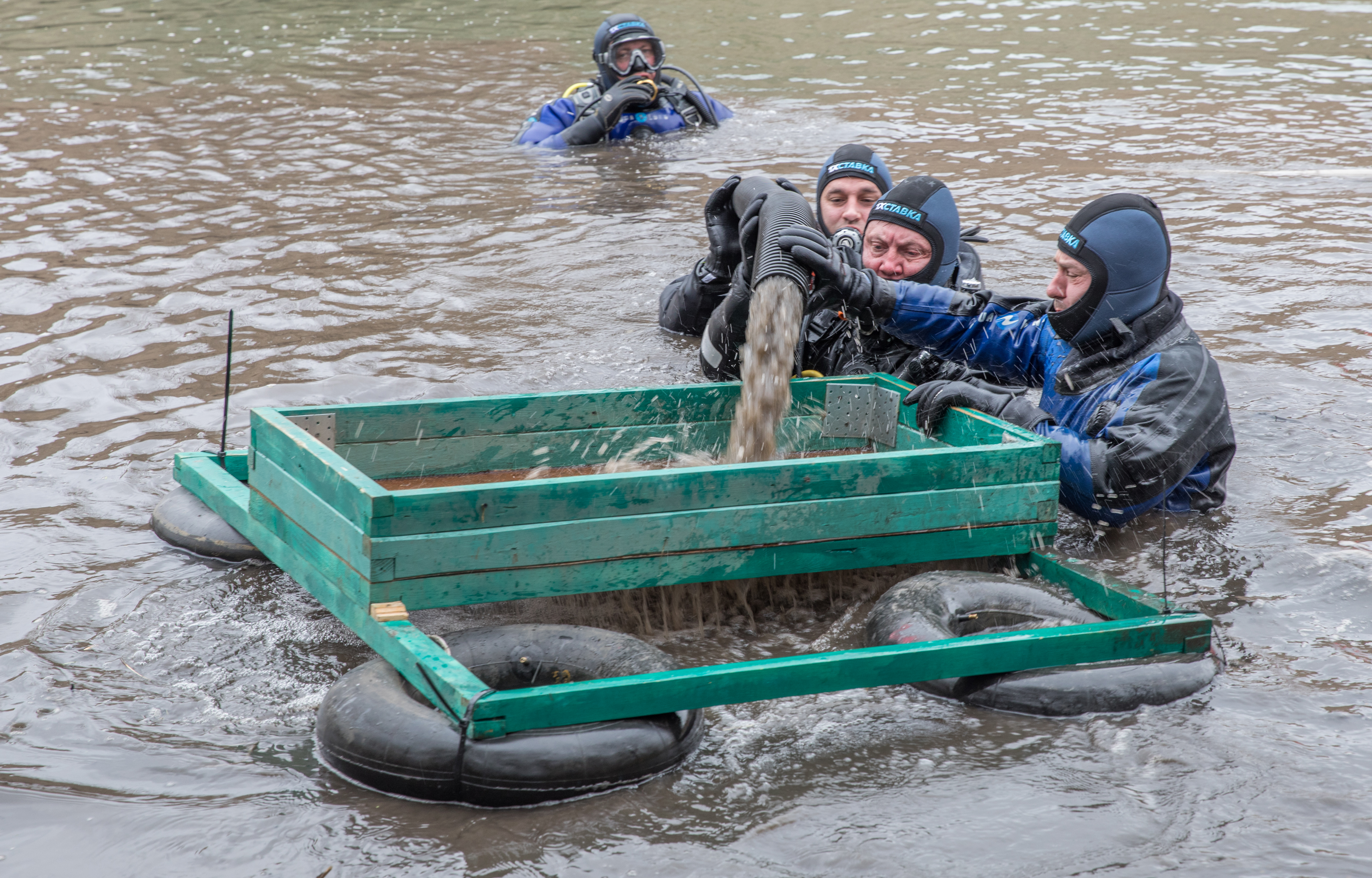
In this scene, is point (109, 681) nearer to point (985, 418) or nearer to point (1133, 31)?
point (985, 418)

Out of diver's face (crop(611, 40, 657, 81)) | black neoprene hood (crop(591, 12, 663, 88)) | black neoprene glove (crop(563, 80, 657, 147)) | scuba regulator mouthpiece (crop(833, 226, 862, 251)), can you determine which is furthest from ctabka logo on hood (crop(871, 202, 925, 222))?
black neoprene hood (crop(591, 12, 663, 88))

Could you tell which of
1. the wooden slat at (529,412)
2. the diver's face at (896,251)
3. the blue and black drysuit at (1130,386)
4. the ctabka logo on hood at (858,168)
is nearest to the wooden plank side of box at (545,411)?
the wooden slat at (529,412)

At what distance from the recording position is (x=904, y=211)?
5617 millimetres

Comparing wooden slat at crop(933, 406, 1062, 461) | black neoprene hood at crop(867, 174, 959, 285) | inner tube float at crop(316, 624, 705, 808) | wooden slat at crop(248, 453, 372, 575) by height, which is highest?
black neoprene hood at crop(867, 174, 959, 285)

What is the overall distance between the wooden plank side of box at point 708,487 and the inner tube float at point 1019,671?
361mm

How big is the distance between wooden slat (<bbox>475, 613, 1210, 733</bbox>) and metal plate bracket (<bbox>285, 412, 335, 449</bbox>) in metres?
1.48

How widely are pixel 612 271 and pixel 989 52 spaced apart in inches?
394

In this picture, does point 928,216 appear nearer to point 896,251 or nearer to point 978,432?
point 896,251

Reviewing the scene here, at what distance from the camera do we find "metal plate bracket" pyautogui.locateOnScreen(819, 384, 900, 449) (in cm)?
510

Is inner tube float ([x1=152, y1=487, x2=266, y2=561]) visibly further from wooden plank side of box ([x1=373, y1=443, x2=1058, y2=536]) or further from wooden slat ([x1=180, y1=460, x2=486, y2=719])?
wooden plank side of box ([x1=373, y1=443, x2=1058, y2=536])

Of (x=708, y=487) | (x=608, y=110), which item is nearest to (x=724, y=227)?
(x=708, y=487)

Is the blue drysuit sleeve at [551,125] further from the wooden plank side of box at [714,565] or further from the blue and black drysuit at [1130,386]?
the wooden plank side of box at [714,565]

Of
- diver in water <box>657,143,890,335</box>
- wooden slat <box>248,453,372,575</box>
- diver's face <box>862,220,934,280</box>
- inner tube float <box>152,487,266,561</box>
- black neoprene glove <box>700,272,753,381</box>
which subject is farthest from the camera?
diver in water <box>657,143,890,335</box>

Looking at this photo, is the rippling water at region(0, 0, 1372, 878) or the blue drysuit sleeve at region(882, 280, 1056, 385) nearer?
the rippling water at region(0, 0, 1372, 878)
